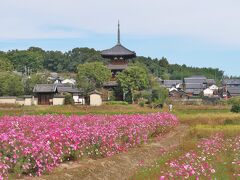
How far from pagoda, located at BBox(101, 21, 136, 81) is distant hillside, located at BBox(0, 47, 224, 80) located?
63.5 m

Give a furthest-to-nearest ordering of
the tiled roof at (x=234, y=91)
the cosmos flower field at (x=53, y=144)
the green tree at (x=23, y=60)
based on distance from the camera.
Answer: the green tree at (x=23, y=60) → the tiled roof at (x=234, y=91) → the cosmos flower field at (x=53, y=144)

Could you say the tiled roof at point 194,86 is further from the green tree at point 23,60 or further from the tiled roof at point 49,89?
the tiled roof at point 49,89

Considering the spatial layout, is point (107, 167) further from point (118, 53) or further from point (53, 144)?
point (118, 53)

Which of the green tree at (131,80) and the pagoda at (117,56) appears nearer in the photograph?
the green tree at (131,80)

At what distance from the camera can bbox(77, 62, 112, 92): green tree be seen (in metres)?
64.6

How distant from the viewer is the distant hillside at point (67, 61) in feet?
452

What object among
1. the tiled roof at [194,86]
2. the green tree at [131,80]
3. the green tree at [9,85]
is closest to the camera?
the green tree at [131,80]

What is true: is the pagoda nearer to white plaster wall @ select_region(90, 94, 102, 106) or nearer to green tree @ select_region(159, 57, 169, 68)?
white plaster wall @ select_region(90, 94, 102, 106)

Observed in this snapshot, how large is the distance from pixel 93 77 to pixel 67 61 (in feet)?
278

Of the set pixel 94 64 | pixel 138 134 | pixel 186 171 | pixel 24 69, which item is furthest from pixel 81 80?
pixel 24 69

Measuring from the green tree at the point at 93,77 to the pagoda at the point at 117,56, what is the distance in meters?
2.27

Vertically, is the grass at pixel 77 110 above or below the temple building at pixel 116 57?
below

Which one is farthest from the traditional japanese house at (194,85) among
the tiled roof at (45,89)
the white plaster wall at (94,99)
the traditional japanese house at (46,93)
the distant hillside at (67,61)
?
the white plaster wall at (94,99)

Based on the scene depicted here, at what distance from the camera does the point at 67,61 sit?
5871 inches
